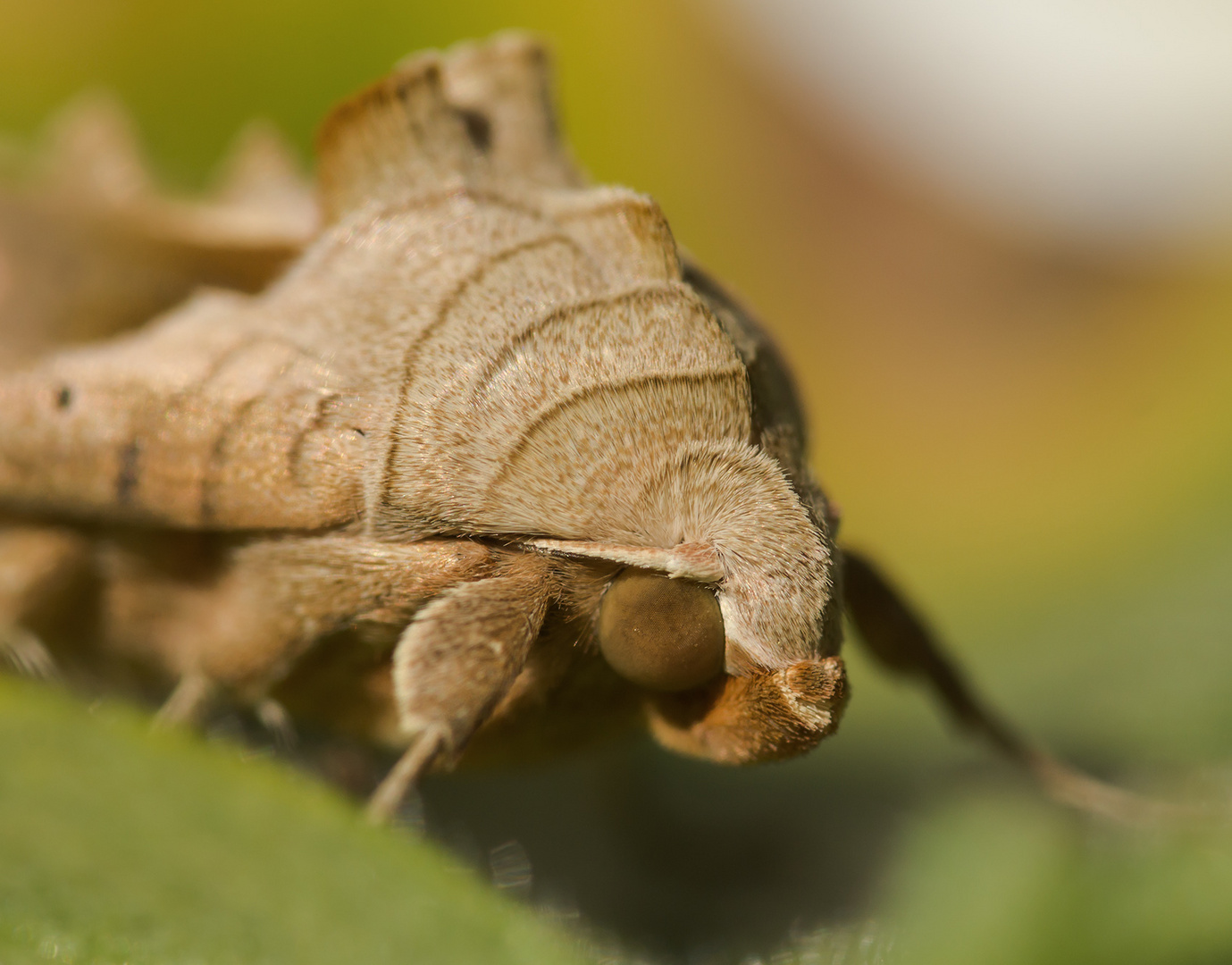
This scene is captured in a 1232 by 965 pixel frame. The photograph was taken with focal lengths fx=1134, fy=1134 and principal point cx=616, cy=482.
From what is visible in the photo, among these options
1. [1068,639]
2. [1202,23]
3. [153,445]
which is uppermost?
[1202,23]

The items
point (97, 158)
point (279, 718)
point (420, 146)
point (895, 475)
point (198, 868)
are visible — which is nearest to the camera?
point (198, 868)

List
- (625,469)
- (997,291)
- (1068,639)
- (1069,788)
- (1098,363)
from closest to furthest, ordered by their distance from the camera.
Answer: (625,469) → (1069,788) → (1068,639) → (1098,363) → (997,291)

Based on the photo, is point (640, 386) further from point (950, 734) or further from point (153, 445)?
point (950, 734)

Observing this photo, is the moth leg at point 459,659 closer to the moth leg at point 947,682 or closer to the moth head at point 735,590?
the moth head at point 735,590

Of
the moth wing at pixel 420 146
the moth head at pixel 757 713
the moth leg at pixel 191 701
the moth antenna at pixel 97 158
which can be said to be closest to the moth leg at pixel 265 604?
the moth leg at pixel 191 701

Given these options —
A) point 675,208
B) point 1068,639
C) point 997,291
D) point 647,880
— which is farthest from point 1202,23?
point 647,880

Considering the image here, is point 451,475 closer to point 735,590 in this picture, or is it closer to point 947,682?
point 735,590

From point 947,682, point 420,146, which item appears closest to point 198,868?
point 420,146

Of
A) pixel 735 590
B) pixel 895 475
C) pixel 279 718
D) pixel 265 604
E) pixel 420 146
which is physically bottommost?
pixel 895 475
